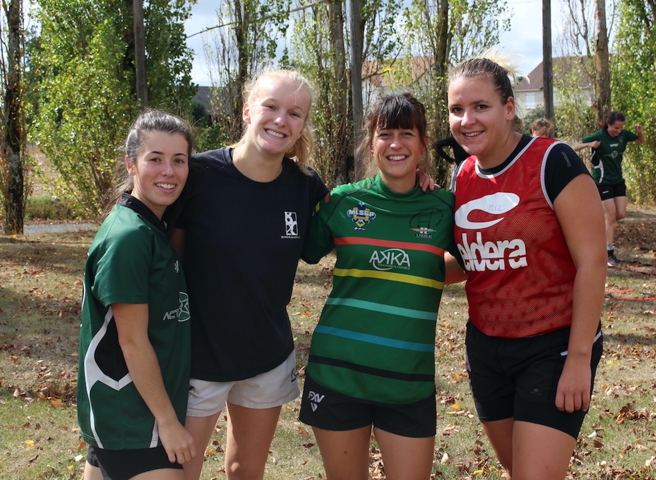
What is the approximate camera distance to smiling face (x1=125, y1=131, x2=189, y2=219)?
248 cm

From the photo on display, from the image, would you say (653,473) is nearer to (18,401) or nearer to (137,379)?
(137,379)

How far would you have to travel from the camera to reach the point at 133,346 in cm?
228

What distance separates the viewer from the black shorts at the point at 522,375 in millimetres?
2398

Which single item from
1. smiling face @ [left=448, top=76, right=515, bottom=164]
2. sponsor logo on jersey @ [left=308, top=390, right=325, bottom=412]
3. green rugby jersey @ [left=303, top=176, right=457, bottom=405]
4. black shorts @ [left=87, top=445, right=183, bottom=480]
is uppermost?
smiling face @ [left=448, top=76, right=515, bottom=164]

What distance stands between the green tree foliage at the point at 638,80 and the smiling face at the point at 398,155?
19727mm

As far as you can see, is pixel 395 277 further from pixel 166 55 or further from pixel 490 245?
pixel 166 55

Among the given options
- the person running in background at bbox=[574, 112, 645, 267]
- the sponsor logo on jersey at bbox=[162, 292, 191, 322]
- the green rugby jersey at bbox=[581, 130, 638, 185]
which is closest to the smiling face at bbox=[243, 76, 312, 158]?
the sponsor logo on jersey at bbox=[162, 292, 191, 322]

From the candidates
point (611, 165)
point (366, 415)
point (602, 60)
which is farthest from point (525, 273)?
point (602, 60)

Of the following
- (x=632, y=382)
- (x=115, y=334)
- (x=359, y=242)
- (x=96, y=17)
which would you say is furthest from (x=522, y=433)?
(x=96, y=17)

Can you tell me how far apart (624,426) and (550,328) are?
2.67 m

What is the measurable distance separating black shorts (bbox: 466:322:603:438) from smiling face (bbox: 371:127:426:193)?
717 millimetres

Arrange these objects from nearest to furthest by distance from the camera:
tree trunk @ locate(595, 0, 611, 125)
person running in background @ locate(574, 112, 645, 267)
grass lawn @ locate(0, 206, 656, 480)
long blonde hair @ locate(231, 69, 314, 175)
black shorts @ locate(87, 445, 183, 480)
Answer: black shorts @ locate(87, 445, 183, 480) < long blonde hair @ locate(231, 69, 314, 175) < grass lawn @ locate(0, 206, 656, 480) < person running in background @ locate(574, 112, 645, 267) < tree trunk @ locate(595, 0, 611, 125)

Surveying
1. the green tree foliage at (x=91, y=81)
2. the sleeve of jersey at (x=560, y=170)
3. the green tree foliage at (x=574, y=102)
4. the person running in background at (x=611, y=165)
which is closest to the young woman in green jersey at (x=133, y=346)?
the sleeve of jersey at (x=560, y=170)

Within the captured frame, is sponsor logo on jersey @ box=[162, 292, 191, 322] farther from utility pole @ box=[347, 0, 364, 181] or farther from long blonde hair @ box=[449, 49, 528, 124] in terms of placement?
utility pole @ box=[347, 0, 364, 181]
